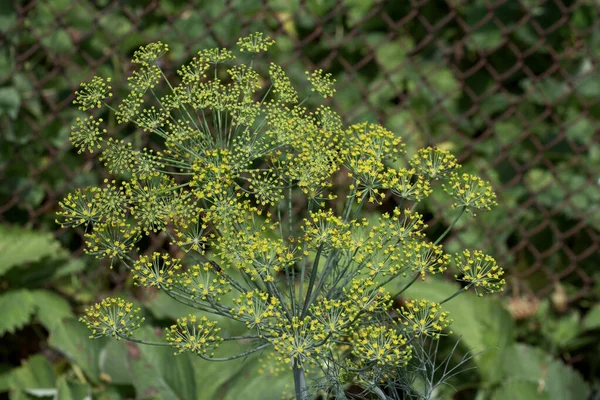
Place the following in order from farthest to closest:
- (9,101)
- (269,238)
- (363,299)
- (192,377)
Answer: (9,101), (192,377), (269,238), (363,299)

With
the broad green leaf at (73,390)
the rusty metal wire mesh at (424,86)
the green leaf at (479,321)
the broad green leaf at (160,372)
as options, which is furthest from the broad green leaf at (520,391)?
the broad green leaf at (73,390)

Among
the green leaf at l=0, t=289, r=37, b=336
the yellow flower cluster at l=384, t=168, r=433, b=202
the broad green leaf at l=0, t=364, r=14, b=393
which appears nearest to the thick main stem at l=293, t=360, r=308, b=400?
the yellow flower cluster at l=384, t=168, r=433, b=202

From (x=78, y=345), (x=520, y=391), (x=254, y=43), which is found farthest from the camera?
(x=78, y=345)

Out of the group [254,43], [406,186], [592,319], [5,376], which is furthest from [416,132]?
[406,186]

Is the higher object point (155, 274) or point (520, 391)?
point (155, 274)

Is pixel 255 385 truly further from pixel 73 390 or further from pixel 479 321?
pixel 479 321

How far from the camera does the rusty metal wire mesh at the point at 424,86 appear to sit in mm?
3352

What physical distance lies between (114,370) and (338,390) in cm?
163

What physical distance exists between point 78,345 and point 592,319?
190 cm

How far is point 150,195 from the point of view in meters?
1.23

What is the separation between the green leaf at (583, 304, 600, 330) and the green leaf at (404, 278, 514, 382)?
401 mm

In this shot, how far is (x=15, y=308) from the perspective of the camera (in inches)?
118

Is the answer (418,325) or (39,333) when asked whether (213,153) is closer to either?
(418,325)

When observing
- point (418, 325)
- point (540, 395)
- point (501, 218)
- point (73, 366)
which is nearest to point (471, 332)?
point (540, 395)
